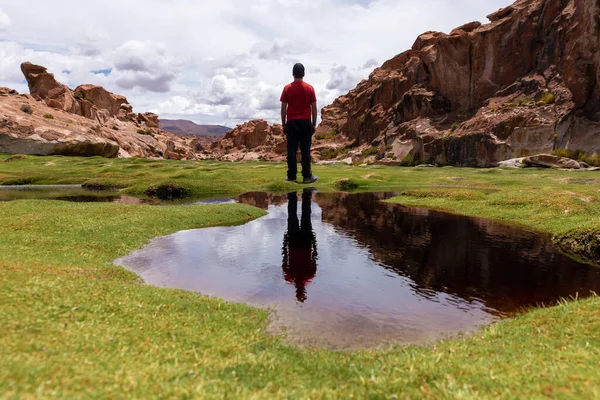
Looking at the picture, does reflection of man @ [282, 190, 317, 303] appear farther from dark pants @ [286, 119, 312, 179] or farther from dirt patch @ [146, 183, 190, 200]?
dirt patch @ [146, 183, 190, 200]

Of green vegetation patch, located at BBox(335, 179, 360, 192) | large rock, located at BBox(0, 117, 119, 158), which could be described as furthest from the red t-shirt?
large rock, located at BBox(0, 117, 119, 158)

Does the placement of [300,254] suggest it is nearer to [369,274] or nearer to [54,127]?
[369,274]

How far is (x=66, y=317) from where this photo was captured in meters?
8.08

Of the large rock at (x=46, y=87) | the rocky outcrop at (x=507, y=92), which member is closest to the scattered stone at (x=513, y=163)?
the rocky outcrop at (x=507, y=92)

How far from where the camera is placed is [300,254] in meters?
18.0

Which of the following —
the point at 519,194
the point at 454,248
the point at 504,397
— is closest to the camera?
the point at 504,397

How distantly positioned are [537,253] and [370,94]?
154 m

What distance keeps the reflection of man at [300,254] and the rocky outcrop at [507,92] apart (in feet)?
185

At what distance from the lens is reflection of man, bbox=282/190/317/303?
14195 millimetres

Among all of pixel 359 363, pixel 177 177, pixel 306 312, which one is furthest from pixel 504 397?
pixel 177 177

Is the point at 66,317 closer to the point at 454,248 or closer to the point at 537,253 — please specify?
the point at 454,248

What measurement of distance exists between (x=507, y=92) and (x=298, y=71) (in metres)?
78.3

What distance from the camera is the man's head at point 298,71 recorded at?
25.5 m

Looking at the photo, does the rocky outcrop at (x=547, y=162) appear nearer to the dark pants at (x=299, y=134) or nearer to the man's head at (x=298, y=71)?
the dark pants at (x=299, y=134)
